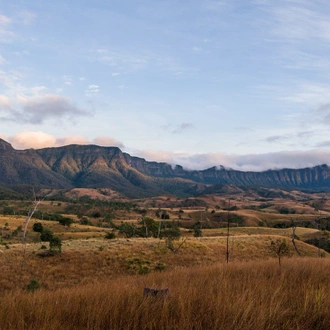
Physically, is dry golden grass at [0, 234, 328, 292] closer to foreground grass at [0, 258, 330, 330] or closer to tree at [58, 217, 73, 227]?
foreground grass at [0, 258, 330, 330]

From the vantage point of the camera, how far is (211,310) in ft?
13.6

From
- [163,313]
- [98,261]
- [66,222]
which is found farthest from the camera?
[66,222]

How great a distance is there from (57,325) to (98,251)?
101ft

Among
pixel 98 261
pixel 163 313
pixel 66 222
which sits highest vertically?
pixel 163 313

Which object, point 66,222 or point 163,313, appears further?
point 66,222

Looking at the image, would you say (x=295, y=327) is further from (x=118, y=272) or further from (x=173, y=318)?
(x=118, y=272)

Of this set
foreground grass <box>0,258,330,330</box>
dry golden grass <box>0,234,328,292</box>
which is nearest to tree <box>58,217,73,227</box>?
dry golden grass <box>0,234,328,292</box>

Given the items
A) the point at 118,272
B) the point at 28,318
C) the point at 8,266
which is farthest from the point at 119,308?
the point at 8,266

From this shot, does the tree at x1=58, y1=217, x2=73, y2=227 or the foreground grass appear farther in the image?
the tree at x1=58, y1=217, x2=73, y2=227

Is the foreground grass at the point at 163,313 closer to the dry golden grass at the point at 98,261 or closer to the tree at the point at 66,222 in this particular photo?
the dry golden grass at the point at 98,261

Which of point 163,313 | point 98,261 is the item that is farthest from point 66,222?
point 163,313

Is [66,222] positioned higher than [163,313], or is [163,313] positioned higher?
[163,313]

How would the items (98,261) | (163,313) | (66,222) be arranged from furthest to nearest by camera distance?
(66,222) → (98,261) → (163,313)

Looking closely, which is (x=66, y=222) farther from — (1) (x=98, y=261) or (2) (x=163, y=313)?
(2) (x=163, y=313)
